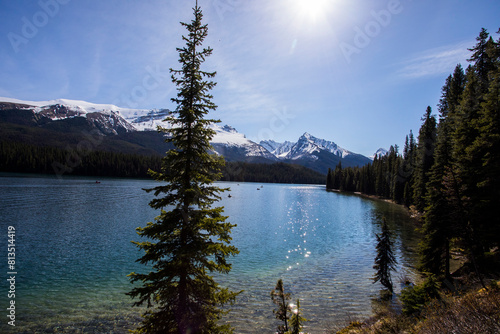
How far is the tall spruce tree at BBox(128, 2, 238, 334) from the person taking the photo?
1015cm

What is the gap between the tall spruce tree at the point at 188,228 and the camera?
33.3 feet

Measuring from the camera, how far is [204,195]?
436 inches

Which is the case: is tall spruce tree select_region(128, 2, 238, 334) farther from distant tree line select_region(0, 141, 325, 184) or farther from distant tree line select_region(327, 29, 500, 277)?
distant tree line select_region(0, 141, 325, 184)

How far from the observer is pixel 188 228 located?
1048 centimetres

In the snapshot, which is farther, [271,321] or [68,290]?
[68,290]

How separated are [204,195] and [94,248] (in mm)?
27165

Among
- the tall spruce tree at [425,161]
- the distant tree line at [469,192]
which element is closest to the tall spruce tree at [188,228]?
the distant tree line at [469,192]

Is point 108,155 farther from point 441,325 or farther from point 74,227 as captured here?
point 441,325

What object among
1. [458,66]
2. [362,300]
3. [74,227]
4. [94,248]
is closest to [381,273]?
[362,300]

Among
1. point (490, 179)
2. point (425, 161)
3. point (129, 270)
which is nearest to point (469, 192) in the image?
point (490, 179)

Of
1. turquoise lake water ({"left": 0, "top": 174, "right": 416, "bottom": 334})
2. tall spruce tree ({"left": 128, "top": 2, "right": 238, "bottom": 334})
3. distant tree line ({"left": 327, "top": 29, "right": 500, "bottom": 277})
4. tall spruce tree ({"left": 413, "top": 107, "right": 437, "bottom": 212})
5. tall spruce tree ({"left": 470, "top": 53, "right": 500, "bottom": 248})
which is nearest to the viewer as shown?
tall spruce tree ({"left": 128, "top": 2, "right": 238, "bottom": 334})

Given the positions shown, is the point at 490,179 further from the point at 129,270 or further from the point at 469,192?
the point at 129,270

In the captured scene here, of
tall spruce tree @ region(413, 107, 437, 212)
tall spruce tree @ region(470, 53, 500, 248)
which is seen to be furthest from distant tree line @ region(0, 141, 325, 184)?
tall spruce tree @ region(470, 53, 500, 248)

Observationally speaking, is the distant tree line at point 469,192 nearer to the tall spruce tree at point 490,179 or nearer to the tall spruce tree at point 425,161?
the tall spruce tree at point 490,179
